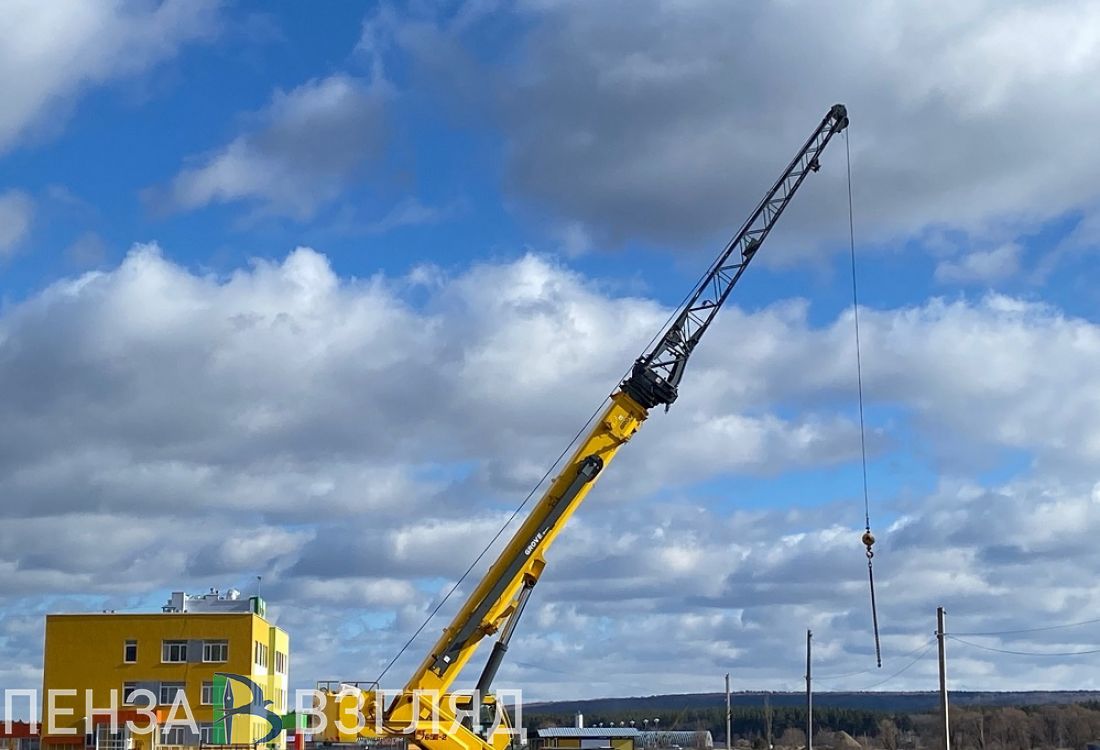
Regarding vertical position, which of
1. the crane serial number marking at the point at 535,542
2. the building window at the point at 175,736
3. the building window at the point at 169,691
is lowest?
the building window at the point at 175,736

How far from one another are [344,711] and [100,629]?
41.0m

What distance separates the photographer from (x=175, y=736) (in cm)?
8625

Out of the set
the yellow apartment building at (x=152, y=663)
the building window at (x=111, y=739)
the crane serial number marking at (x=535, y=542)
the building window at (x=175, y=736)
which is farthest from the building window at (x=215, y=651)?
the crane serial number marking at (x=535, y=542)

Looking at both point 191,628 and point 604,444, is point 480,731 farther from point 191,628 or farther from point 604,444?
point 191,628

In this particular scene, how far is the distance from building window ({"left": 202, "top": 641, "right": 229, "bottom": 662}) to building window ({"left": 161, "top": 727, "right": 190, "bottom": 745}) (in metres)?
5.19

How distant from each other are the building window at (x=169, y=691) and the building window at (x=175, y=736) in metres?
2.69

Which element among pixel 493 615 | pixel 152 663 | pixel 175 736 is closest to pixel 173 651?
pixel 152 663

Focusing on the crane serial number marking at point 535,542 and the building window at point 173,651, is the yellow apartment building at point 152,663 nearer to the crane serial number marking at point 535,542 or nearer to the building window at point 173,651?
the building window at point 173,651

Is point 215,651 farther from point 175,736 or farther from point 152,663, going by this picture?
point 175,736

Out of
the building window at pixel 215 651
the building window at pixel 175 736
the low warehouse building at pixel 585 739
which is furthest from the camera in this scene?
the low warehouse building at pixel 585 739

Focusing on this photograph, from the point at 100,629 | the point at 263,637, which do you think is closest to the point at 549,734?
the point at 263,637

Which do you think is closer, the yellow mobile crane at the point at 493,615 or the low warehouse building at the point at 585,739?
the yellow mobile crane at the point at 493,615

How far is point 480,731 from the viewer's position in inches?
2141

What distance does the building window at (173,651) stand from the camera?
90.2 metres
